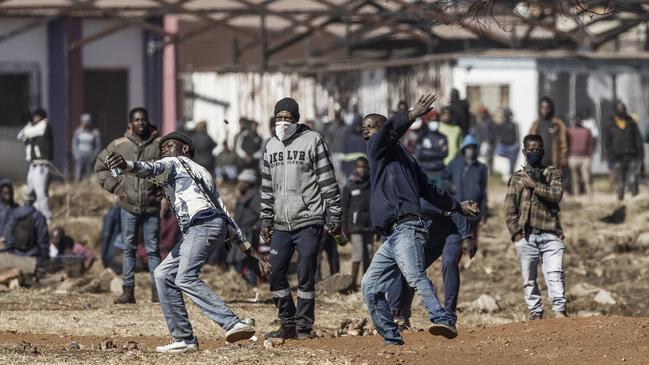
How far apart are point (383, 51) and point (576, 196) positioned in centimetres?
1276

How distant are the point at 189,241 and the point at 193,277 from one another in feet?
0.84

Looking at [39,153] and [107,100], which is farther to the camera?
[107,100]

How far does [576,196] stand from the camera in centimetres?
2830

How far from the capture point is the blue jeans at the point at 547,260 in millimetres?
14305

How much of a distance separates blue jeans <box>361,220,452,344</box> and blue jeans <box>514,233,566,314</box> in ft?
9.52

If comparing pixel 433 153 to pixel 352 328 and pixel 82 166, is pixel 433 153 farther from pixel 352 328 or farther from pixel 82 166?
pixel 82 166

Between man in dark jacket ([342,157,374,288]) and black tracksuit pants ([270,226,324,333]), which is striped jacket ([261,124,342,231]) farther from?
man in dark jacket ([342,157,374,288])

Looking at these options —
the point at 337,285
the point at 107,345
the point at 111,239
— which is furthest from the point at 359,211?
the point at 107,345

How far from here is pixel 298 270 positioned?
496 inches

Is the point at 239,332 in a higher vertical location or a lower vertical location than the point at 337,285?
higher

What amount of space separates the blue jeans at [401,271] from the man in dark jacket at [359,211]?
23.9 ft

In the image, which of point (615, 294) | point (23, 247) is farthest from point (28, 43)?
point (615, 294)

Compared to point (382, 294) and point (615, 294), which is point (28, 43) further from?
point (382, 294)

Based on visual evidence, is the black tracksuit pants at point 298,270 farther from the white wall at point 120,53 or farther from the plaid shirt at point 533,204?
the white wall at point 120,53
